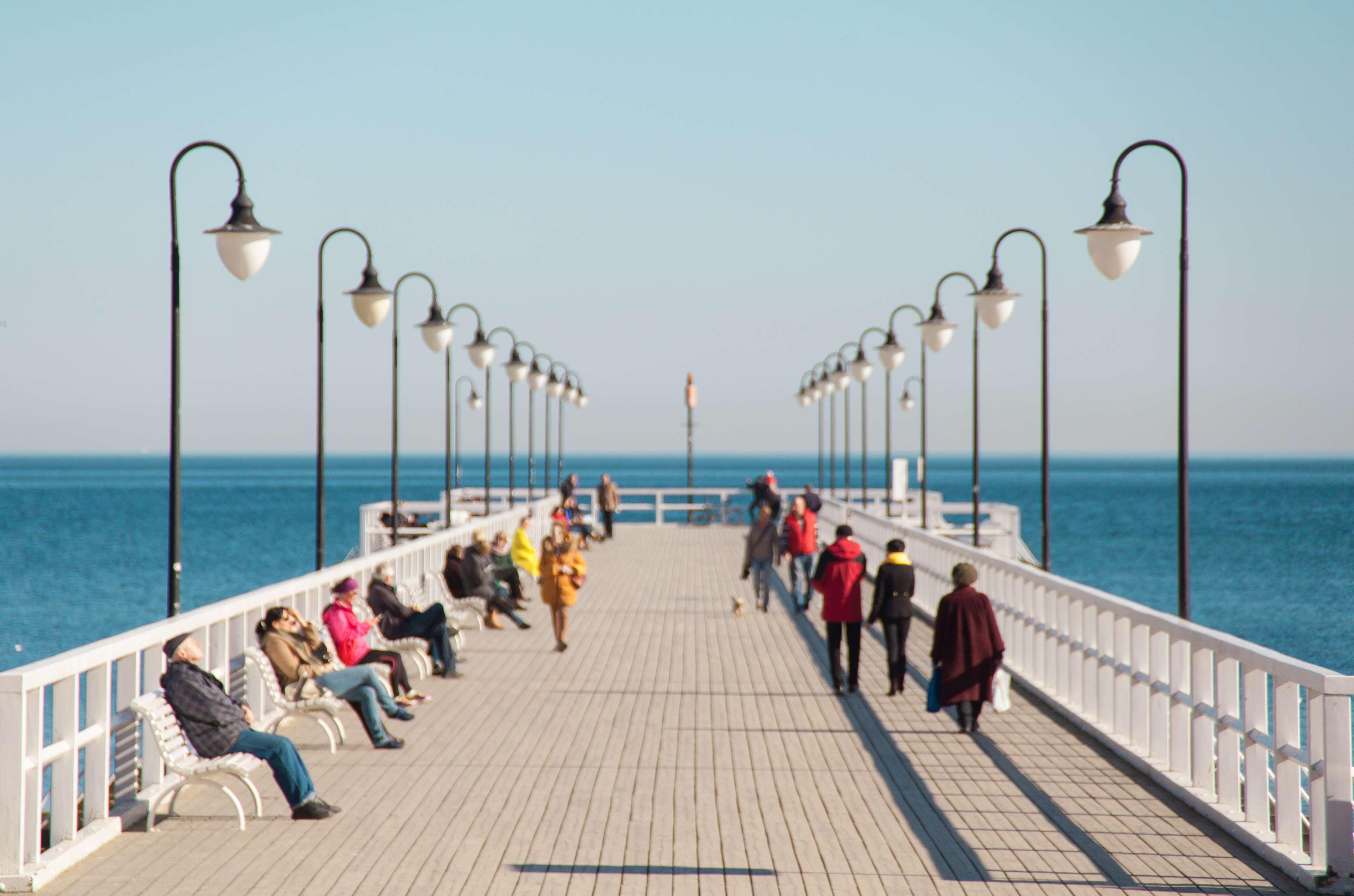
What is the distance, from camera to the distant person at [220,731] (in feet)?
24.8

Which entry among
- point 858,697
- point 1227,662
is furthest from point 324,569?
point 1227,662

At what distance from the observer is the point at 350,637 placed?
1095 centimetres

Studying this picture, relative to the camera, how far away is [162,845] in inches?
280

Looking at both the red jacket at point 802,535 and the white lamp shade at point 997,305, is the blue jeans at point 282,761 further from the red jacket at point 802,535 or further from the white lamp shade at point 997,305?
the red jacket at point 802,535

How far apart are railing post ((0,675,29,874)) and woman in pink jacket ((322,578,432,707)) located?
4.55 metres

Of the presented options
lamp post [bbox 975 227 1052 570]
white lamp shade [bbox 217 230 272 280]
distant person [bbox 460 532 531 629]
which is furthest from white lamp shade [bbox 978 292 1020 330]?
white lamp shade [bbox 217 230 272 280]

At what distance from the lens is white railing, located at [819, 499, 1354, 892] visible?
6254mm

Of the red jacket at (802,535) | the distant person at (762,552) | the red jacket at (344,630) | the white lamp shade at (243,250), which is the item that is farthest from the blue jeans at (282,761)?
the red jacket at (802,535)

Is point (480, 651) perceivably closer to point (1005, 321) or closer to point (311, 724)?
point (311, 724)

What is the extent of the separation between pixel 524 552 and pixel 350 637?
9.65 metres

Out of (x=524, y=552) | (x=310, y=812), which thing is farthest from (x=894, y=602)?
(x=524, y=552)

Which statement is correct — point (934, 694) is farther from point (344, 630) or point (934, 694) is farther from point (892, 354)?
point (892, 354)

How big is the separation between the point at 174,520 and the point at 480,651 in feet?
20.6

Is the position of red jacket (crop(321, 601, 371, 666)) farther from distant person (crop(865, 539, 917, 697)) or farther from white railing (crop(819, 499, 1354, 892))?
white railing (crop(819, 499, 1354, 892))
